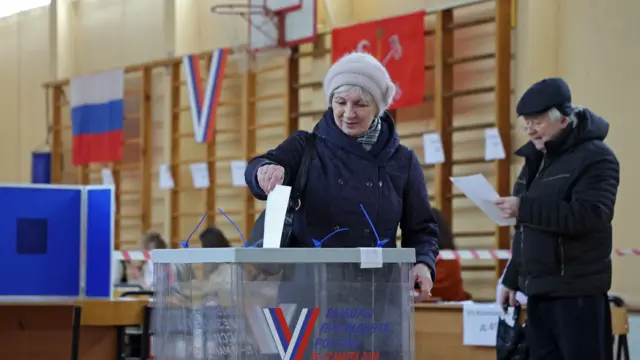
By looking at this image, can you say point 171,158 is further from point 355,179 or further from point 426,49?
point 355,179

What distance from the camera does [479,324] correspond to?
4270 mm

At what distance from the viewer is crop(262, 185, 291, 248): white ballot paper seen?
6.08 feet

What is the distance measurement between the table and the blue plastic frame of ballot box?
10cm

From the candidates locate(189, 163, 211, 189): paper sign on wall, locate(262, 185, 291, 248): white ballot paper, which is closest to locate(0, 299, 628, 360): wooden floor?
locate(262, 185, 291, 248): white ballot paper

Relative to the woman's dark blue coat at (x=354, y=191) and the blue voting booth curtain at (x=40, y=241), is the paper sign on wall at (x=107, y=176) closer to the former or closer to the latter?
the blue voting booth curtain at (x=40, y=241)

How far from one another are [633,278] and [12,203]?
3618 millimetres

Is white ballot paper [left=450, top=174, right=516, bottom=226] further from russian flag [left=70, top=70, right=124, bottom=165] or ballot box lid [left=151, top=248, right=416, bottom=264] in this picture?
russian flag [left=70, top=70, right=124, bottom=165]

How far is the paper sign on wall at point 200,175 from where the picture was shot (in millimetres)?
8828

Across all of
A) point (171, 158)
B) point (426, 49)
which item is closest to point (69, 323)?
point (426, 49)

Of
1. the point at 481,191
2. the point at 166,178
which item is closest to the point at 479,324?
the point at 481,191

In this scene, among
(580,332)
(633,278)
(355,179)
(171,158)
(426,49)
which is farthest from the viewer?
(171,158)

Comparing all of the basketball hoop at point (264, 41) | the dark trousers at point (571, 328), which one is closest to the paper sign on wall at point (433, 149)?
the basketball hoop at point (264, 41)

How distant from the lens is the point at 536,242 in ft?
10.1

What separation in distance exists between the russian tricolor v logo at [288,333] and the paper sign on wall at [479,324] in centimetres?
261
